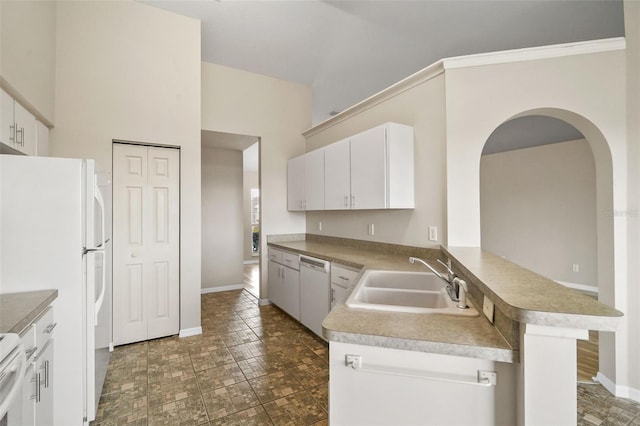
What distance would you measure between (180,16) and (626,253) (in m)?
4.65

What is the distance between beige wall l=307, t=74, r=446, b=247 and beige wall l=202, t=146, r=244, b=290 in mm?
2799

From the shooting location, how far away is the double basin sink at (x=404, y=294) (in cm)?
133

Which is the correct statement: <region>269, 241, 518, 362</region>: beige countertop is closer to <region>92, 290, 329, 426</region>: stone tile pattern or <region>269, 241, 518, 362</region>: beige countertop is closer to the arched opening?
<region>92, 290, 329, 426</region>: stone tile pattern

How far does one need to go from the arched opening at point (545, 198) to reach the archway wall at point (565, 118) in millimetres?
3004

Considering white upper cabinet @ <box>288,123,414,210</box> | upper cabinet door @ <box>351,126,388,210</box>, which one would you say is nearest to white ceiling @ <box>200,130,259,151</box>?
white upper cabinet @ <box>288,123,414,210</box>

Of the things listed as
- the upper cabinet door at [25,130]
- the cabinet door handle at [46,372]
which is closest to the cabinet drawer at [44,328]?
the cabinet door handle at [46,372]

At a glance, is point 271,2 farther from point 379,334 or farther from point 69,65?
point 379,334

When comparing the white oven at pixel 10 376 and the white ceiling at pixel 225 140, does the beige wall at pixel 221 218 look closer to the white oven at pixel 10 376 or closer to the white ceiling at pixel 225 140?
the white ceiling at pixel 225 140

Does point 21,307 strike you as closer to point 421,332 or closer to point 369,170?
point 421,332

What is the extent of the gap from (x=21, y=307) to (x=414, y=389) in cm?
180

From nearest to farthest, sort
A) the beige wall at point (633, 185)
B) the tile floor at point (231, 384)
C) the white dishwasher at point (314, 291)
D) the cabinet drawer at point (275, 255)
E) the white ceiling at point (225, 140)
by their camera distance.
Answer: the tile floor at point (231, 384) < the beige wall at point (633, 185) < the white dishwasher at point (314, 291) < the cabinet drawer at point (275, 255) < the white ceiling at point (225, 140)

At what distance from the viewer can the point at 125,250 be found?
2.93m

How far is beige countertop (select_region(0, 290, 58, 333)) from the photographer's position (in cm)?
118

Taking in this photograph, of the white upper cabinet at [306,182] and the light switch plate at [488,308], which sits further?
the white upper cabinet at [306,182]
